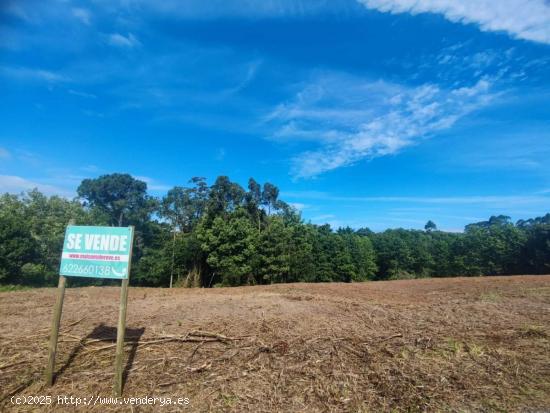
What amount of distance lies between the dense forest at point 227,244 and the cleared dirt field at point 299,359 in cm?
2167

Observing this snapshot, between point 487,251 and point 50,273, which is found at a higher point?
point 487,251

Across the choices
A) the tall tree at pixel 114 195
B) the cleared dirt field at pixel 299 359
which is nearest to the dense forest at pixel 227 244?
the tall tree at pixel 114 195

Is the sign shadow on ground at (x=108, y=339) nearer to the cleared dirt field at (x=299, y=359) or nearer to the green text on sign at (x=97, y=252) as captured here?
the cleared dirt field at (x=299, y=359)

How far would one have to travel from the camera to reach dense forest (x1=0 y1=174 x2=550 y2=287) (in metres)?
29.3

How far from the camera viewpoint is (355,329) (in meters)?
6.05

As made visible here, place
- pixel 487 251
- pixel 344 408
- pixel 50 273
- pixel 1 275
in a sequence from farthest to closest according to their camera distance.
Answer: pixel 487 251 → pixel 50 273 → pixel 1 275 → pixel 344 408

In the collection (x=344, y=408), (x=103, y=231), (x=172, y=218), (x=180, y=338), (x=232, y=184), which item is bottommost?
(x=344, y=408)

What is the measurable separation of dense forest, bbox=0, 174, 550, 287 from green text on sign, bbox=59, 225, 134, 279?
23831 mm

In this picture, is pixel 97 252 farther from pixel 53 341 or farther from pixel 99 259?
pixel 53 341

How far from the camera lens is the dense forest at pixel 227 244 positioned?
29344 mm

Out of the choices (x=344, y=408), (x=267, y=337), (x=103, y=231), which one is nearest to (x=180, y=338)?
(x=267, y=337)

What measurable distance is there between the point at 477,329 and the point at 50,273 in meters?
36.2

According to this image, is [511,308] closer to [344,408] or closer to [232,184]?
[344,408]

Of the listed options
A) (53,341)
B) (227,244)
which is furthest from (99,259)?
(227,244)
